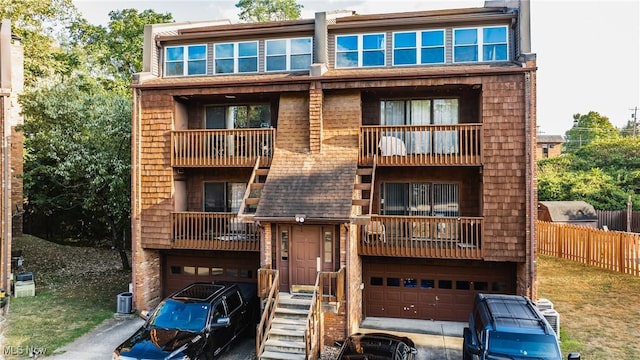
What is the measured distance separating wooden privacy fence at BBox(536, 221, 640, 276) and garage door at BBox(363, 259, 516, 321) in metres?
7.26

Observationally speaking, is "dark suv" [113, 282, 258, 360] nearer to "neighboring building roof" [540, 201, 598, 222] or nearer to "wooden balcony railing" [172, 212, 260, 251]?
"wooden balcony railing" [172, 212, 260, 251]

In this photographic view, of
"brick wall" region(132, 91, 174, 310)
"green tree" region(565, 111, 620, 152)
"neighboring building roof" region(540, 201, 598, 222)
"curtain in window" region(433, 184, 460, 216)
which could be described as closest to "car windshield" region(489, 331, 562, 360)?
"curtain in window" region(433, 184, 460, 216)

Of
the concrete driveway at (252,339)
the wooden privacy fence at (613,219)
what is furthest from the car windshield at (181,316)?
the wooden privacy fence at (613,219)

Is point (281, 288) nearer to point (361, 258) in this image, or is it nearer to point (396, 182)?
point (361, 258)

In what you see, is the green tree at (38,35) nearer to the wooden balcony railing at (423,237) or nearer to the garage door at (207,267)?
the garage door at (207,267)

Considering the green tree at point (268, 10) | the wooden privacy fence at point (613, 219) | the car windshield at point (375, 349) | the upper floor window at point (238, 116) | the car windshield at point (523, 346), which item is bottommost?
the car windshield at point (375, 349)

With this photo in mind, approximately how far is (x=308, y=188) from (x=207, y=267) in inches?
223

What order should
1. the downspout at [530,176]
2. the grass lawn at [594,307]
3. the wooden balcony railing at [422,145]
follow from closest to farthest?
1. the grass lawn at [594,307]
2. the downspout at [530,176]
3. the wooden balcony railing at [422,145]

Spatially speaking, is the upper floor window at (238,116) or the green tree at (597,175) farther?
the green tree at (597,175)

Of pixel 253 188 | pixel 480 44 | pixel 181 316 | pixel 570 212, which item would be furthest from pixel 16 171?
pixel 570 212

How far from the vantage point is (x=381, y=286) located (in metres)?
13.7

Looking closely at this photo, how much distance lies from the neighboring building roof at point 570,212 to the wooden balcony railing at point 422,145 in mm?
16571

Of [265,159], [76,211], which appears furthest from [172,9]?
[265,159]

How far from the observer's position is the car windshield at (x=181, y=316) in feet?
32.4
